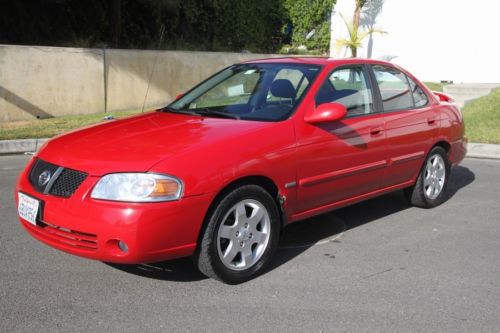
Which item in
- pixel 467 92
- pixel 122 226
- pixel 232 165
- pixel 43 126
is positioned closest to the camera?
pixel 122 226

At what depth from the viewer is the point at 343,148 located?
181 inches

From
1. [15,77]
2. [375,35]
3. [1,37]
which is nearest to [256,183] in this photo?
[15,77]

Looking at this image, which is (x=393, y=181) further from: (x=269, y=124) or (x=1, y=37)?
(x=1, y=37)

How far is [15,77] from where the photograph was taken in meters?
11.2

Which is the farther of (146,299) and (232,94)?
(232,94)

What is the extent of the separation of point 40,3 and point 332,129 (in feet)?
44.9

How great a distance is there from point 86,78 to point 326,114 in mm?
9134

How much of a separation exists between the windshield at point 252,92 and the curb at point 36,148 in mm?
4781

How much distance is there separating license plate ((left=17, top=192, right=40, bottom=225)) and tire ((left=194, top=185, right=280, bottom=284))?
109cm

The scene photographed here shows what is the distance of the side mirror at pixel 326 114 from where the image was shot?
4277 mm

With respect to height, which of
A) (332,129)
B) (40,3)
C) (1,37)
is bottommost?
(332,129)

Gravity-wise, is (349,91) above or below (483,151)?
above

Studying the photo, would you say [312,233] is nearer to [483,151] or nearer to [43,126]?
[483,151]

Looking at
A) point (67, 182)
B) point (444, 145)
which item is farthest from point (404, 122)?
point (67, 182)
